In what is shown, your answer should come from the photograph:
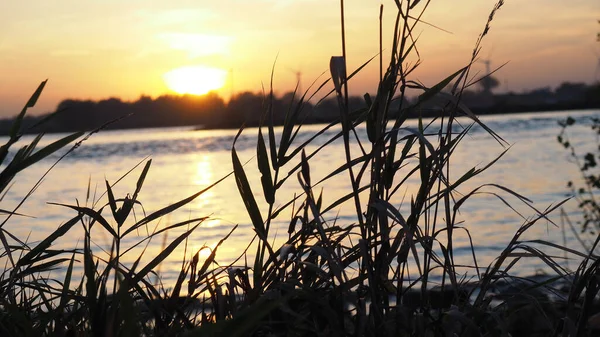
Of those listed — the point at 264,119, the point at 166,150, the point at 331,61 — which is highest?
the point at 331,61

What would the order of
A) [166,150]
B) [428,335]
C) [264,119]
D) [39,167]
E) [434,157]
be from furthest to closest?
1. [166,150]
2. [39,167]
3. [264,119]
4. [428,335]
5. [434,157]

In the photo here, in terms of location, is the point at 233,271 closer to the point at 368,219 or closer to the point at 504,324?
the point at 368,219

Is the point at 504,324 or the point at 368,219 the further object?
the point at 368,219

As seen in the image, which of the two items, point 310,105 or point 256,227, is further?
point 310,105

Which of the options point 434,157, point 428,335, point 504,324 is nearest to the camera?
point 504,324

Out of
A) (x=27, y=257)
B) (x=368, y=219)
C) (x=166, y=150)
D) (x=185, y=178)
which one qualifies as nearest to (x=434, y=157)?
(x=368, y=219)

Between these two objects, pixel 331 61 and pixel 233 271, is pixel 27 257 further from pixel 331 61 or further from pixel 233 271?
pixel 331 61

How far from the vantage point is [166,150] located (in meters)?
40.7

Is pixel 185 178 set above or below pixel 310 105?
below

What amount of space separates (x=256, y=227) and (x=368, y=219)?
0.32m

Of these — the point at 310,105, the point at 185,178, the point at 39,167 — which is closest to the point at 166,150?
the point at 39,167

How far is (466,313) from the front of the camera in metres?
2.00

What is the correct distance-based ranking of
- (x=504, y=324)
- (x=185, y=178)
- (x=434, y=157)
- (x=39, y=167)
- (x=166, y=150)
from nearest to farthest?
(x=504, y=324)
(x=434, y=157)
(x=185, y=178)
(x=39, y=167)
(x=166, y=150)

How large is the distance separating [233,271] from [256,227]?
14cm
